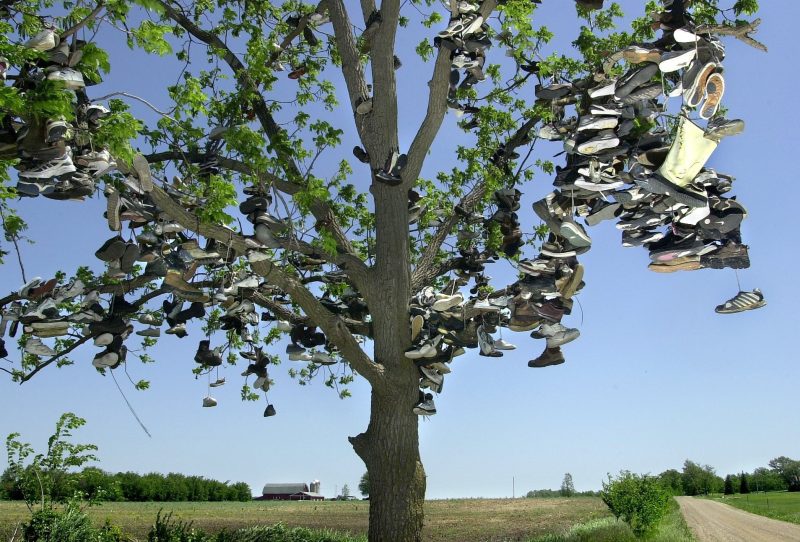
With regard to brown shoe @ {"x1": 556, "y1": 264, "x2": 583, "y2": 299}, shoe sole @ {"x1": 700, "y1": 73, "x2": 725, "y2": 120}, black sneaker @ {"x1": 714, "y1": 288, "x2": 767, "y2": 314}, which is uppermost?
shoe sole @ {"x1": 700, "y1": 73, "x2": 725, "y2": 120}

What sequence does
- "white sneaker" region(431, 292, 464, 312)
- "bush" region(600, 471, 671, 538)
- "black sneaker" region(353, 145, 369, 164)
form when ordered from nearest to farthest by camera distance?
"white sneaker" region(431, 292, 464, 312), "black sneaker" region(353, 145, 369, 164), "bush" region(600, 471, 671, 538)

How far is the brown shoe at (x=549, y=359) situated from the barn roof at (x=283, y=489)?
158 ft

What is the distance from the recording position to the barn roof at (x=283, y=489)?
5212cm

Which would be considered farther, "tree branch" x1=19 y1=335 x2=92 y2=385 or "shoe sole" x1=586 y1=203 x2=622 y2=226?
"tree branch" x1=19 y1=335 x2=92 y2=385

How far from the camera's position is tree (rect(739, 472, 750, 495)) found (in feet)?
275

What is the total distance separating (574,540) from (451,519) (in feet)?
32.0

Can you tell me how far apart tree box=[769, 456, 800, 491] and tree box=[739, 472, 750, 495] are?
17.5 ft

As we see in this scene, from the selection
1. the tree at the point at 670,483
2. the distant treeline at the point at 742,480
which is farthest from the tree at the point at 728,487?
the tree at the point at 670,483

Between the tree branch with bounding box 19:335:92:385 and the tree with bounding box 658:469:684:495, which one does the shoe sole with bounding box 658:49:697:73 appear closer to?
the tree branch with bounding box 19:335:92:385

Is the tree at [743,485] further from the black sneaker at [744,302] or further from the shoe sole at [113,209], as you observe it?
the shoe sole at [113,209]

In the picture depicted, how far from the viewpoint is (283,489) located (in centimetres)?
5303

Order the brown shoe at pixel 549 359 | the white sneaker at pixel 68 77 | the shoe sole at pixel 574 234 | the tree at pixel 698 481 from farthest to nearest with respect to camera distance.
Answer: the tree at pixel 698 481 < the brown shoe at pixel 549 359 < the shoe sole at pixel 574 234 < the white sneaker at pixel 68 77

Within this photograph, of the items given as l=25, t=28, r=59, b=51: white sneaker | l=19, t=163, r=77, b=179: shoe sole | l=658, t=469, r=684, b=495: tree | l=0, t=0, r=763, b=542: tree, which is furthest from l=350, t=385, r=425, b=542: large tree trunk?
l=658, t=469, r=684, b=495: tree

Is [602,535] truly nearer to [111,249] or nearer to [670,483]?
[111,249]
